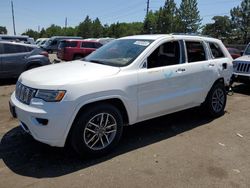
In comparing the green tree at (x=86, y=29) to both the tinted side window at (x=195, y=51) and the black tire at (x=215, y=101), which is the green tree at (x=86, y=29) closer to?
the black tire at (x=215, y=101)

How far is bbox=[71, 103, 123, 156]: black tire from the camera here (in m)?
3.94

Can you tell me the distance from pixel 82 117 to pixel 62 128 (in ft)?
1.03

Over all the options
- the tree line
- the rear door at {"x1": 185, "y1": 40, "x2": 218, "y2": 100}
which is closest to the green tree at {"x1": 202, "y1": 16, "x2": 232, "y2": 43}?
the tree line

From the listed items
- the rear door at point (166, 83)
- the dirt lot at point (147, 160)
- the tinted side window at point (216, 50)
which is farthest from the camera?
the tinted side window at point (216, 50)

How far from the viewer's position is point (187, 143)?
15.9 ft

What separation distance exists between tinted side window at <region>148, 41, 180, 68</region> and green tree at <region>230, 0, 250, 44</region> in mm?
54614

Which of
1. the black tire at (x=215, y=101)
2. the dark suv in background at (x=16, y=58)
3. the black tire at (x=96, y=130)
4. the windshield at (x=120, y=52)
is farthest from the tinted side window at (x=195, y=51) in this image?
the dark suv in background at (x=16, y=58)

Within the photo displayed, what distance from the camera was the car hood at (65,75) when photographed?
386 cm

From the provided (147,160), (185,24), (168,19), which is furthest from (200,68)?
(185,24)

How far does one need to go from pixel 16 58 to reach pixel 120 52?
655cm

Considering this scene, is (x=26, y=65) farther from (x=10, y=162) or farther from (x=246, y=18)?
(x=246, y=18)

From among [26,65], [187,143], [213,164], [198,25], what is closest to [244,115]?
[187,143]

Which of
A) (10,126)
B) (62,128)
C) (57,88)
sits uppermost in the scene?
(57,88)

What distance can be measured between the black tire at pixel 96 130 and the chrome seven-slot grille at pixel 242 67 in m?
6.38
